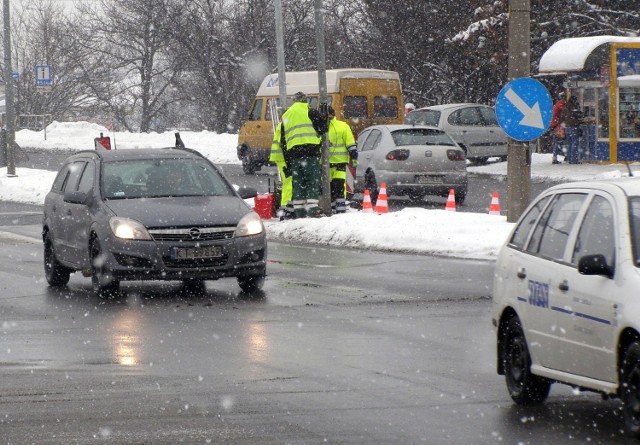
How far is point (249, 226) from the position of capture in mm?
14250

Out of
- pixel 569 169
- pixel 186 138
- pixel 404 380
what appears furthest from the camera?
pixel 186 138

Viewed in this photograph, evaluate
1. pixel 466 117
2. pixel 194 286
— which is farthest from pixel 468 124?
pixel 194 286

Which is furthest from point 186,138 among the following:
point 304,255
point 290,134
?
point 304,255

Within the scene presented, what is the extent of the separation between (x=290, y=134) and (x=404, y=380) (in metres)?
13.4

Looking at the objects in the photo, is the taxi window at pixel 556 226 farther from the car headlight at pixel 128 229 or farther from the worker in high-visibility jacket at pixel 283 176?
the worker in high-visibility jacket at pixel 283 176

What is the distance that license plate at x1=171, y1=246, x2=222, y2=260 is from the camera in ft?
45.3

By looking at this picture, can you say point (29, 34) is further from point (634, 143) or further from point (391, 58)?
point (634, 143)

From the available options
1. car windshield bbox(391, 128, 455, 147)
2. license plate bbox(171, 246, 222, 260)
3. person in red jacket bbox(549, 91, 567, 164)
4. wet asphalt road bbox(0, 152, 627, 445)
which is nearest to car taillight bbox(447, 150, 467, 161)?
car windshield bbox(391, 128, 455, 147)

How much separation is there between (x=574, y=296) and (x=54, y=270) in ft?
30.0

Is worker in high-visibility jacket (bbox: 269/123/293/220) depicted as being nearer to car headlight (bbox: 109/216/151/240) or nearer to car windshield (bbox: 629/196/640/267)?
car headlight (bbox: 109/216/151/240)

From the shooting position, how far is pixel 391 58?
166ft

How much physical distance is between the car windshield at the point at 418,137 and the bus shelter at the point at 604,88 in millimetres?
9294

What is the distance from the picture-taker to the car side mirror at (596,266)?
7195 mm

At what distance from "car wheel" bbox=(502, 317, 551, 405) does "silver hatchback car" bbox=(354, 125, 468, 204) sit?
57.3ft
